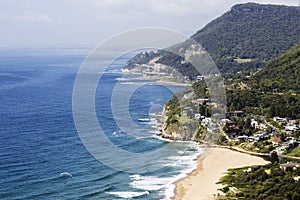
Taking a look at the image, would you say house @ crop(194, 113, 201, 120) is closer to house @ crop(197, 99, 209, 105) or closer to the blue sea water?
house @ crop(197, 99, 209, 105)

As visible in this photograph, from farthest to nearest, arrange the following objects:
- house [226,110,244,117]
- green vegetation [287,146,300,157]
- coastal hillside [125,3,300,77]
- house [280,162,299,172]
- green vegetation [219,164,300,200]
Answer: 1. coastal hillside [125,3,300,77]
2. house [226,110,244,117]
3. green vegetation [287,146,300,157]
4. house [280,162,299,172]
5. green vegetation [219,164,300,200]

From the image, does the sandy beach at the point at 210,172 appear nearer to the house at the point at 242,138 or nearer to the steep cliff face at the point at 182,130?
the house at the point at 242,138

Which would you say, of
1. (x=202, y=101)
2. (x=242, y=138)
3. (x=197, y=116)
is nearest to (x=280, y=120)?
(x=242, y=138)

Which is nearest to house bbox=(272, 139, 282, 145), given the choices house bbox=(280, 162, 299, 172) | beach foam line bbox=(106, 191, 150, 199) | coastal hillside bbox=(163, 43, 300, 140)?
coastal hillside bbox=(163, 43, 300, 140)

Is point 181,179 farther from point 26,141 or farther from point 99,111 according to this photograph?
point 99,111

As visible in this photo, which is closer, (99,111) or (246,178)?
(246,178)

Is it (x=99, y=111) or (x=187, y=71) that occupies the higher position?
(x=187, y=71)

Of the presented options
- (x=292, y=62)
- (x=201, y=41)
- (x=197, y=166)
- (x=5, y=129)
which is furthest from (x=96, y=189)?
(x=201, y=41)
